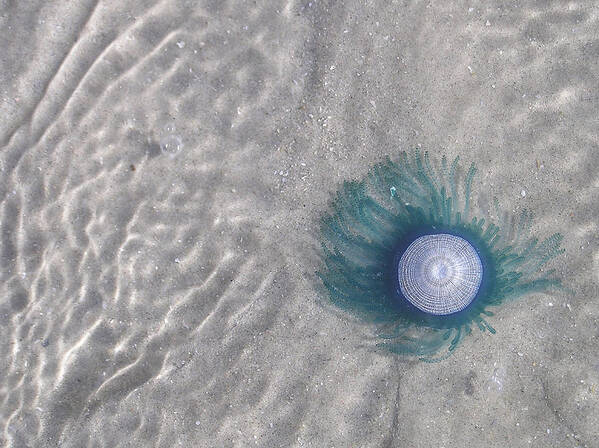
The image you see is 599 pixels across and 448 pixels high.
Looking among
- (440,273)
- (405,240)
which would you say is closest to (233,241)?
(405,240)

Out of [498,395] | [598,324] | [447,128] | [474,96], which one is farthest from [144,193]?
[598,324]

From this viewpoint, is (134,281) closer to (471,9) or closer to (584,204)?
(471,9)

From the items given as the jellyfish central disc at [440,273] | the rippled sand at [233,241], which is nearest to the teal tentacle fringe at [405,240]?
the rippled sand at [233,241]

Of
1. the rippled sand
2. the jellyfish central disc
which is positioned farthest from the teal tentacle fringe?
the jellyfish central disc

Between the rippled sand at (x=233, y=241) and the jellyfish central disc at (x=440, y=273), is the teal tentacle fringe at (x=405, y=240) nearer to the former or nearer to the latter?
the rippled sand at (x=233, y=241)

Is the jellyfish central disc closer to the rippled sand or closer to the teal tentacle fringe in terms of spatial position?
the teal tentacle fringe

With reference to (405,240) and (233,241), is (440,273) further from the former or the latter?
(233,241)
